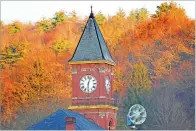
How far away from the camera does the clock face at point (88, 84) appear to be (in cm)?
7625

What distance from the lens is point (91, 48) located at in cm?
7669

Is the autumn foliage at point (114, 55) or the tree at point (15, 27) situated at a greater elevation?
the tree at point (15, 27)

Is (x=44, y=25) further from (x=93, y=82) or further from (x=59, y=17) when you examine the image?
(x=93, y=82)

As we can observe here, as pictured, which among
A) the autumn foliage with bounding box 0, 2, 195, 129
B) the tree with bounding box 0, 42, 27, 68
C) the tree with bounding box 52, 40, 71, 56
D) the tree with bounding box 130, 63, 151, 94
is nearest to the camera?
the tree with bounding box 130, 63, 151, 94

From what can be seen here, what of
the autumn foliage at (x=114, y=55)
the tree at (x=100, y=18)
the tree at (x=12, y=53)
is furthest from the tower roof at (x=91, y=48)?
the tree at (x=100, y=18)

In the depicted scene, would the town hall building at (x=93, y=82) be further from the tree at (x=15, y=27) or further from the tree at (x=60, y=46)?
the tree at (x=15, y=27)

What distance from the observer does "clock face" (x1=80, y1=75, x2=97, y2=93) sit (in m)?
76.2

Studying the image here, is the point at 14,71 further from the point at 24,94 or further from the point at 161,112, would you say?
the point at 161,112

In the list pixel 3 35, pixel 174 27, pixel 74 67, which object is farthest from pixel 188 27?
pixel 74 67

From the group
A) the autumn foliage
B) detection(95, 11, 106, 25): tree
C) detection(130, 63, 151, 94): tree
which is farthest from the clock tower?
detection(95, 11, 106, 25): tree

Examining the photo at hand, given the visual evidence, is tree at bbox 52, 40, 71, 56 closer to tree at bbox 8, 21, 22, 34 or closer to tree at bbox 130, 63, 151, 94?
tree at bbox 8, 21, 22, 34

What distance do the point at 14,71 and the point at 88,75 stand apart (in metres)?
43.1

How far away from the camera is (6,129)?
106938 millimetres

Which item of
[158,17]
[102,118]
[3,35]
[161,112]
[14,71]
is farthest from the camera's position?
[3,35]
